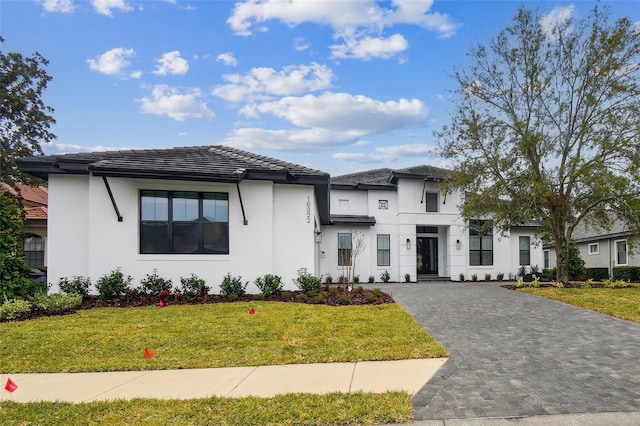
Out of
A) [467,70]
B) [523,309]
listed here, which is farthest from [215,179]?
[467,70]

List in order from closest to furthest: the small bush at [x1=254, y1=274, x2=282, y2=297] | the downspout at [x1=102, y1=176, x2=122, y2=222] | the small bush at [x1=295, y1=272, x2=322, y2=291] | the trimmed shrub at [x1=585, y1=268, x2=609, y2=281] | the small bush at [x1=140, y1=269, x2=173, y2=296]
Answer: the downspout at [x1=102, y1=176, x2=122, y2=222] < the small bush at [x1=140, y1=269, x2=173, y2=296] < the small bush at [x1=254, y1=274, x2=282, y2=297] < the small bush at [x1=295, y1=272, x2=322, y2=291] < the trimmed shrub at [x1=585, y1=268, x2=609, y2=281]

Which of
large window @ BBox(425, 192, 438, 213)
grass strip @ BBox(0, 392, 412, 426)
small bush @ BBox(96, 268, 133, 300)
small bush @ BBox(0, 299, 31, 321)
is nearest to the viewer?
grass strip @ BBox(0, 392, 412, 426)

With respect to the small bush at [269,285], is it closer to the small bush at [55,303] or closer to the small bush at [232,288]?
the small bush at [232,288]

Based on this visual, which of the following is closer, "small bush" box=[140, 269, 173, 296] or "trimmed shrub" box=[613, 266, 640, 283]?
"small bush" box=[140, 269, 173, 296]

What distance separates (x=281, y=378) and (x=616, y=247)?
28.6 meters

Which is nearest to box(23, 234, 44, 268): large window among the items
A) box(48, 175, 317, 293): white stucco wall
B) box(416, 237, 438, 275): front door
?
box(48, 175, 317, 293): white stucco wall

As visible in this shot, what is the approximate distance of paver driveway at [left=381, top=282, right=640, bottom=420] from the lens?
14.2 ft

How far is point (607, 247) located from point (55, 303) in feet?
101

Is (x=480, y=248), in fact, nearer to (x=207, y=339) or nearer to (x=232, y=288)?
(x=232, y=288)

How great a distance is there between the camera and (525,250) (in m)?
24.2

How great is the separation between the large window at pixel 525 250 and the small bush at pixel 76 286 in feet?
75.3

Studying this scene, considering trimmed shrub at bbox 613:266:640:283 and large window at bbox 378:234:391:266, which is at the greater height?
large window at bbox 378:234:391:266

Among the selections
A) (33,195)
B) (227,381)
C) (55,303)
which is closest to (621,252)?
(227,381)

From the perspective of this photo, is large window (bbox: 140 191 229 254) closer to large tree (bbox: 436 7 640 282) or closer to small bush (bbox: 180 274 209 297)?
small bush (bbox: 180 274 209 297)
